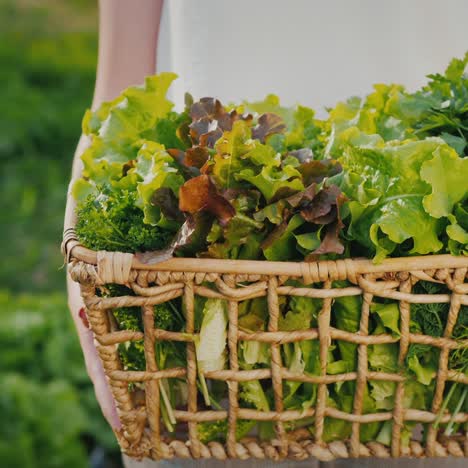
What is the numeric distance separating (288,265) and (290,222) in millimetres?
82

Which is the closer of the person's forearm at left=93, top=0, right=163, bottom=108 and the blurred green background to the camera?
the person's forearm at left=93, top=0, right=163, bottom=108

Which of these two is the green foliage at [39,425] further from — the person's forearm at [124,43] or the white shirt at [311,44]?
the white shirt at [311,44]

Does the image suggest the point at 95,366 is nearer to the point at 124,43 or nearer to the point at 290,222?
the point at 290,222

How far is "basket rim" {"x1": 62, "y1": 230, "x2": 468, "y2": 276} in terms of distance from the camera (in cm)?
120

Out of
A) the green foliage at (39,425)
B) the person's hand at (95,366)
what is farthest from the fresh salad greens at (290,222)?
the green foliage at (39,425)

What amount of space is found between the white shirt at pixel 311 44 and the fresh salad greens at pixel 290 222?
13.2 inches

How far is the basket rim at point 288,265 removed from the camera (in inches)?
47.1

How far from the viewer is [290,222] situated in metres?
1.25

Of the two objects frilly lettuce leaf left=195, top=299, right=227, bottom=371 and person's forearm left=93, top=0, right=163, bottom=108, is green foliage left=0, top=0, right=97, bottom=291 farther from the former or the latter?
frilly lettuce leaf left=195, top=299, right=227, bottom=371

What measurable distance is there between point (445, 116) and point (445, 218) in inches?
9.5

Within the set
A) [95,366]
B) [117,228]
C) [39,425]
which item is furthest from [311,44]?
[39,425]

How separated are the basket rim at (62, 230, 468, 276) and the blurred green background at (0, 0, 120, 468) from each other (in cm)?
27

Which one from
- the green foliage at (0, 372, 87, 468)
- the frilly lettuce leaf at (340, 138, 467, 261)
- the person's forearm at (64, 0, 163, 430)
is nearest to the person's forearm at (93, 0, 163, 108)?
the person's forearm at (64, 0, 163, 430)

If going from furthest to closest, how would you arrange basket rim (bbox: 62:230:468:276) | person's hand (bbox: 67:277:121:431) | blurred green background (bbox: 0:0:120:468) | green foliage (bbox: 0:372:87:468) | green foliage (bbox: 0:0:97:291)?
green foliage (bbox: 0:0:97:291)
blurred green background (bbox: 0:0:120:468)
green foliage (bbox: 0:372:87:468)
person's hand (bbox: 67:277:121:431)
basket rim (bbox: 62:230:468:276)
